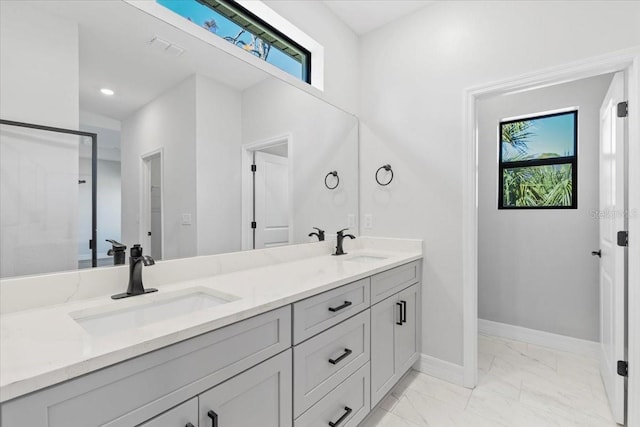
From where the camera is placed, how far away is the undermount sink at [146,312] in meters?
1.02

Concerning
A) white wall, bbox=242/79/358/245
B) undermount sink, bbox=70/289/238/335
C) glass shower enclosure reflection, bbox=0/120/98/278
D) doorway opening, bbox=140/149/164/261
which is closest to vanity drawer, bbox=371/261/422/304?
white wall, bbox=242/79/358/245

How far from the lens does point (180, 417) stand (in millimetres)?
826

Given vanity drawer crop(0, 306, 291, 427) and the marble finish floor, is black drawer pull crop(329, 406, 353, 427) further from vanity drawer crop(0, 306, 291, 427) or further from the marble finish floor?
vanity drawer crop(0, 306, 291, 427)

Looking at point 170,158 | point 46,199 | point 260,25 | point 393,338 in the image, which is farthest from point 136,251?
point 260,25

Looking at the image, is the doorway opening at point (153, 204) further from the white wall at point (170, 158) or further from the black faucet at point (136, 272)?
the black faucet at point (136, 272)

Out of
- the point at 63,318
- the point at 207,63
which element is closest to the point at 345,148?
the point at 207,63

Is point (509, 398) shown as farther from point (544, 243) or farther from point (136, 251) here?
point (136, 251)

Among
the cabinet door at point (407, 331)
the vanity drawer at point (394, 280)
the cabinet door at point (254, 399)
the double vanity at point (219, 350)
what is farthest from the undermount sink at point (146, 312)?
the cabinet door at point (407, 331)

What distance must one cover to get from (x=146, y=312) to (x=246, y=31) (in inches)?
69.2

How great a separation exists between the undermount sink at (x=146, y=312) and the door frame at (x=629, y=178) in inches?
66.4

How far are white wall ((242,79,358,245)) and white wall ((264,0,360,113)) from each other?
160mm

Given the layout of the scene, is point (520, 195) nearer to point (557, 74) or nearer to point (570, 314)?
point (570, 314)

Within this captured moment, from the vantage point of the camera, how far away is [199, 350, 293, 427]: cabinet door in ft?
2.96

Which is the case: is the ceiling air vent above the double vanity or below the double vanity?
above
